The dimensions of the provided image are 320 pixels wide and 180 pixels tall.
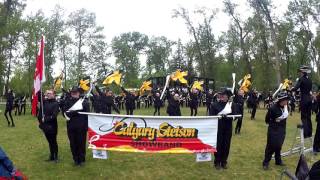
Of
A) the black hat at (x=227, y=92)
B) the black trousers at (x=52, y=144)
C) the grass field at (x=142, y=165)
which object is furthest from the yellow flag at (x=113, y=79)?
the black hat at (x=227, y=92)

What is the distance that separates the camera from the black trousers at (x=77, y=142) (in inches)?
429

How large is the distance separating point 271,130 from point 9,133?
40.5ft

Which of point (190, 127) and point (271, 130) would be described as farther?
point (271, 130)

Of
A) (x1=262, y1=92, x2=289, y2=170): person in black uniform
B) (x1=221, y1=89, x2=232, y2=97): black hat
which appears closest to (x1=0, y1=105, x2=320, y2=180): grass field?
(x1=262, y1=92, x2=289, y2=170): person in black uniform

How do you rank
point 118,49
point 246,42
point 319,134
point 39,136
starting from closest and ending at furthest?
point 319,134 → point 39,136 → point 246,42 → point 118,49

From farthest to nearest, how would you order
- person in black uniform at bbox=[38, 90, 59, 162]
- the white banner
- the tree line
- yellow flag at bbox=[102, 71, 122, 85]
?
the tree line
yellow flag at bbox=[102, 71, 122, 85]
person in black uniform at bbox=[38, 90, 59, 162]
the white banner

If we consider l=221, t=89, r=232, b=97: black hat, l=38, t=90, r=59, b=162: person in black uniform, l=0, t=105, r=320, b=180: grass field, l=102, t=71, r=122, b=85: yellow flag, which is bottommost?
l=0, t=105, r=320, b=180: grass field

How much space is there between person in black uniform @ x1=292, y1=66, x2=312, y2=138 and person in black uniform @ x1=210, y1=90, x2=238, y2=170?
7.90ft

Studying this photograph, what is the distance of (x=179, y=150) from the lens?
1025 cm

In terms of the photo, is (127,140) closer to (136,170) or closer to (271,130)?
(136,170)

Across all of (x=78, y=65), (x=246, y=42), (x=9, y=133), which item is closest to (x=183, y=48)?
(x=246, y=42)

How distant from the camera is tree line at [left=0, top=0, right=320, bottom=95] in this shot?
3997cm

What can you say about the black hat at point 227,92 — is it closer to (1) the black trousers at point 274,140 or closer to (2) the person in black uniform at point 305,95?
(1) the black trousers at point 274,140

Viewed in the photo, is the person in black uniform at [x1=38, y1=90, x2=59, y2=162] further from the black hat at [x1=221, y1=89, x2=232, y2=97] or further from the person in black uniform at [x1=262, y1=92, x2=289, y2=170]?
the person in black uniform at [x1=262, y1=92, x2=289, y2=170]
